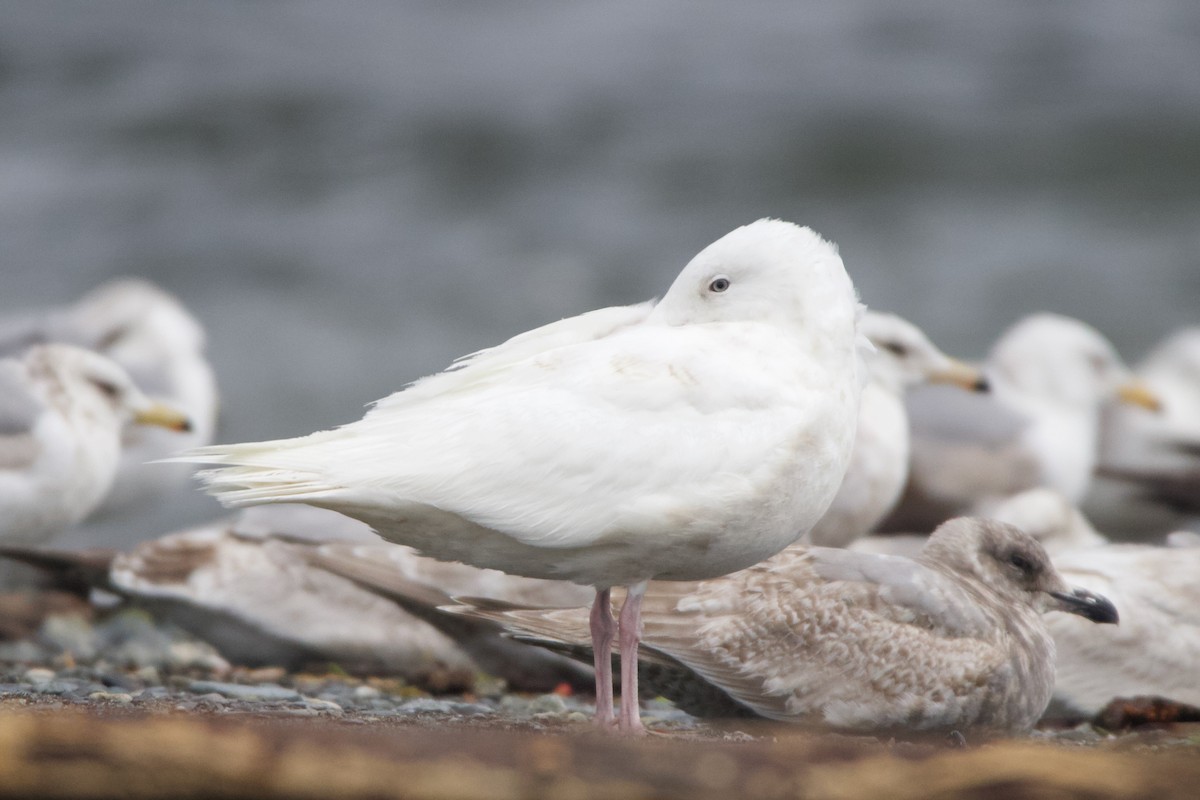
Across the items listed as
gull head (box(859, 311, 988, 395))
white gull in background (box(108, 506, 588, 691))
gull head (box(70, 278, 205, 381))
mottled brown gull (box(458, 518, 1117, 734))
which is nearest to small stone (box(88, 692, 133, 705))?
mottled brown gull (box(458, 518, 1117, 734))

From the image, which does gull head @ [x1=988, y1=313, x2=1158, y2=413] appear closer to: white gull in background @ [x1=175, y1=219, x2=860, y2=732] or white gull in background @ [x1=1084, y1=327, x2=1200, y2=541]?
white gull in background @ [x1=1084, y1=327, x2=1200, y2=541]

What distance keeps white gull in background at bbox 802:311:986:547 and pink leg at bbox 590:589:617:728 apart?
8.50 ft

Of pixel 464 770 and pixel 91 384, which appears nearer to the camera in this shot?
pixel 464 770

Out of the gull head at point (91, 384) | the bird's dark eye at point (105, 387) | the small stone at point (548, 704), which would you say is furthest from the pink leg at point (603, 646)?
the bird's dark eye at point (105, 387)

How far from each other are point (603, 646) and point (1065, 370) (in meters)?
7.84

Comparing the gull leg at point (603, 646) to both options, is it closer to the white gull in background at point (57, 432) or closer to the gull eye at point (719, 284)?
the gull eye at point (719, 284)

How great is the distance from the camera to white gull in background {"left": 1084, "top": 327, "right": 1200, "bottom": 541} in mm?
10484

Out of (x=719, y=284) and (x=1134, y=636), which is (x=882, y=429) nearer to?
(x=1134, y=636)

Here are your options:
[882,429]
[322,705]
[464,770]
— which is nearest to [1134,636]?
[882,429]

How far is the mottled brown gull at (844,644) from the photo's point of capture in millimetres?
4621

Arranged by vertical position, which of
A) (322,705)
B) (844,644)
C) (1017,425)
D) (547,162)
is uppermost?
(547,162)

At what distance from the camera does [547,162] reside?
756 inches

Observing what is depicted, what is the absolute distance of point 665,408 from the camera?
3.96 m

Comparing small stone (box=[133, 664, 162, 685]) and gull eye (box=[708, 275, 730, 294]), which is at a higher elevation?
gull eye (box=[708, 275, 730, 294])
